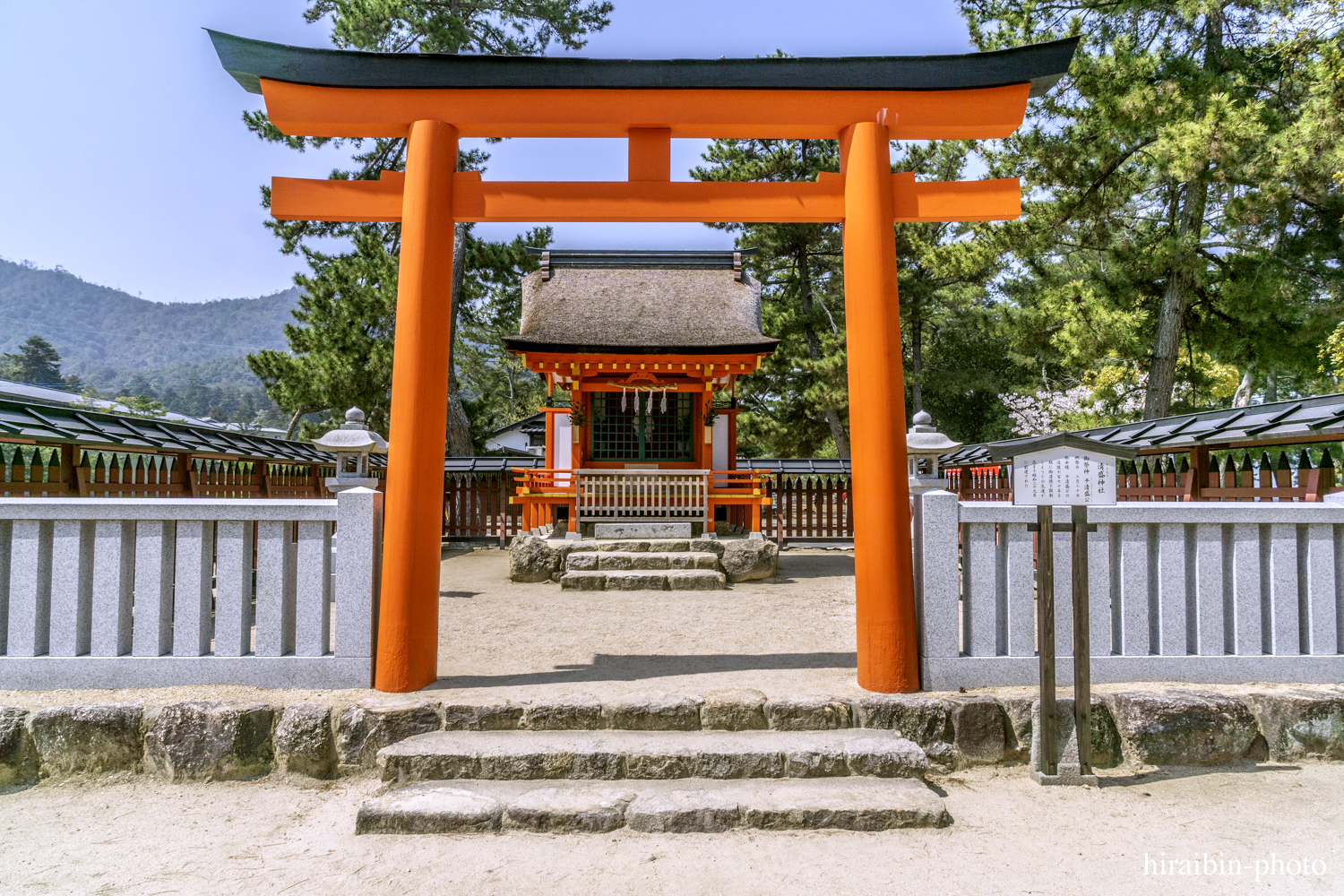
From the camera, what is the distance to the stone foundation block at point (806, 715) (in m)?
3.74

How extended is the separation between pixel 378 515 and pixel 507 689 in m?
1.27

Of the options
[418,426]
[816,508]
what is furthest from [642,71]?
[816,508]

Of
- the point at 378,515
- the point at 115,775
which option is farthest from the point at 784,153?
the point at 115,775

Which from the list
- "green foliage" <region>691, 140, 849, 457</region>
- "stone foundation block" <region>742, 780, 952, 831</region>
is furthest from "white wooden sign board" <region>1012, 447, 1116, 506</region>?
"green foliage" <region>691, 140, 849, 457</region>

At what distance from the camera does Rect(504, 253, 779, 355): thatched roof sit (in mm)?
10430

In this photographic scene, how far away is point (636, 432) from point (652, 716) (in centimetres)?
795

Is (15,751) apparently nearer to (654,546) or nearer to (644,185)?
(644,185)

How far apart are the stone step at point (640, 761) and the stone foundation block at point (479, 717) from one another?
0.17m

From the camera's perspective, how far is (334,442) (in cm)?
564

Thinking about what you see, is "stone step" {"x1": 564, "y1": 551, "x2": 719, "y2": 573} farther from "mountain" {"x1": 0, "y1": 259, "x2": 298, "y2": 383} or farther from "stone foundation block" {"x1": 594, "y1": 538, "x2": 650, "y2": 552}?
"mountain" {"x1": 0, "y1": 259, "x2": 298, "y2": 383}

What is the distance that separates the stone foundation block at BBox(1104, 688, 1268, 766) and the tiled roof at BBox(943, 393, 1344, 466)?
1529 millimetres

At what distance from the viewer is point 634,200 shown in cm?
434

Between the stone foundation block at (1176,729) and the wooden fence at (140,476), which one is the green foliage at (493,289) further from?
the stone foundation block at (1176,729)

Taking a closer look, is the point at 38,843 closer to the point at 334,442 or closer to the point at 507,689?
the point at 507,689
